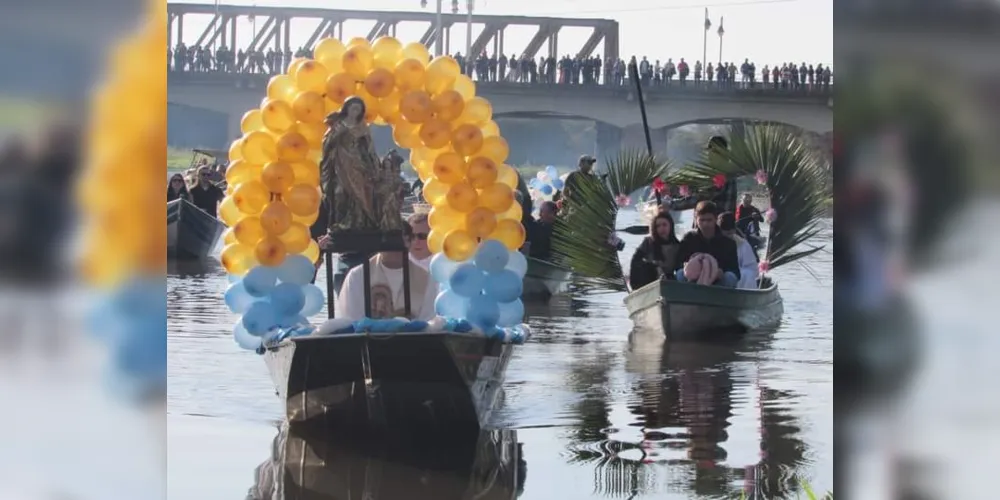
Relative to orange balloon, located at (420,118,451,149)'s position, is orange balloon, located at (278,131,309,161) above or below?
below

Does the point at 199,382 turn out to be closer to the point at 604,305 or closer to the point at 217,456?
the point at 217,456

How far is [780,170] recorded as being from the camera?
13.8 meters

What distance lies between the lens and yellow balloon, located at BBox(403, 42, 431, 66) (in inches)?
365

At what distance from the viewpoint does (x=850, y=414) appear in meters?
2.55

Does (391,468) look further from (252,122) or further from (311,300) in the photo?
(252,122)

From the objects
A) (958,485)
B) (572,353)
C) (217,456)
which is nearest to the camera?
(958,485)

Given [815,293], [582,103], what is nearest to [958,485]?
[815,293]

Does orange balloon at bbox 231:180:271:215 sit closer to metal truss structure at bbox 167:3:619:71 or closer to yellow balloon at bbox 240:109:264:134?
yellow balloon at bbox 240:109:264:134

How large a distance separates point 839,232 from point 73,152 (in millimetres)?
1310

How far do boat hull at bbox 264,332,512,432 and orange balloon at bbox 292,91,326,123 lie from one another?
1.41 meters

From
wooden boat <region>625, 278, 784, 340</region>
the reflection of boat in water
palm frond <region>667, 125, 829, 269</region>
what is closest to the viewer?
the reflection of boat in water

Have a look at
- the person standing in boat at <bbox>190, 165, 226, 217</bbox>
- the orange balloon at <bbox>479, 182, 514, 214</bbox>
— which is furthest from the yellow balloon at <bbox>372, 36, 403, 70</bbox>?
the person standing in boat at <bbox>190, 165, 226, 217</bbox>

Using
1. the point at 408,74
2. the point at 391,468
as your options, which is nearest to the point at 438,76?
the point at 408,74

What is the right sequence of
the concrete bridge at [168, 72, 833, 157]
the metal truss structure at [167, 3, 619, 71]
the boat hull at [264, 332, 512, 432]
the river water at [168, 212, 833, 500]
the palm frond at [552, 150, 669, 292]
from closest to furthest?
the river water at [168, 212, 833, 500], the boat hull at [264, 332, 512, 432], the palm frond at [552, 150, 669, 292], the metal truss structure at [167, 3, 619, 71], the concrete bridge at [168, 72, 833, 157]
